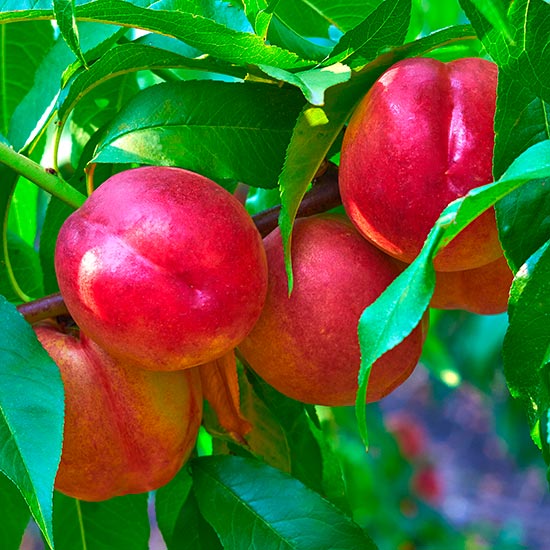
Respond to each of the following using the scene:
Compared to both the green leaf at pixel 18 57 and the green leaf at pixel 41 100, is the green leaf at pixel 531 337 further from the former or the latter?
the green leaf at pixel 18 57

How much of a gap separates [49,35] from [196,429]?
0.56 meters

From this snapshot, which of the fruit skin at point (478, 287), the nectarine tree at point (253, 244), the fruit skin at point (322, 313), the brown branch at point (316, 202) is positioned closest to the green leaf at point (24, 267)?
the nectarine tree at point (253, 244)

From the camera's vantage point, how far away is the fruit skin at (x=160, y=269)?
2.17 feet

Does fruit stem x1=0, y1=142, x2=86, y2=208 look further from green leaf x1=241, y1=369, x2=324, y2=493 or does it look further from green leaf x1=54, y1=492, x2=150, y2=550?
green leaf x1=54, y1=492, x2=150, y2=550


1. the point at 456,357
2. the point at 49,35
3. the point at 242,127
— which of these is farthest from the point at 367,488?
the point at 242,127

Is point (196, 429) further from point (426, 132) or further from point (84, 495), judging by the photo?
point (426, 132)

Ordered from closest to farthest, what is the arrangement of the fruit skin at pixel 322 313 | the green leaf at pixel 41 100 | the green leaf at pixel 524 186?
the green leaf at pixel 524 186, the fruit skin at pixel 322 313, the green leaf at pixel 41 100

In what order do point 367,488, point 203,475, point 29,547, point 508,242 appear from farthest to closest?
point 29,547, point 367,488, point 203,475, point 508,242

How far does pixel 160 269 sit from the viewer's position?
66cm

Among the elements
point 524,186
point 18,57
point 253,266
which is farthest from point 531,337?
point 18,57

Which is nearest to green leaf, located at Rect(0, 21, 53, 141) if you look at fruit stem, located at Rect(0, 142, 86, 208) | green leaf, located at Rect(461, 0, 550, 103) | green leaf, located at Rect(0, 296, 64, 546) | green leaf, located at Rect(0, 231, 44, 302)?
green leaf, located at Rect(0, 231, 44, 302)

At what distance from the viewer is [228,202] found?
0.70 m

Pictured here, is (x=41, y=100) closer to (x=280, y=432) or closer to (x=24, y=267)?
(x=24, y=267)

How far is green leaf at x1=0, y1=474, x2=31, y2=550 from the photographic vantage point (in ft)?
2.95
